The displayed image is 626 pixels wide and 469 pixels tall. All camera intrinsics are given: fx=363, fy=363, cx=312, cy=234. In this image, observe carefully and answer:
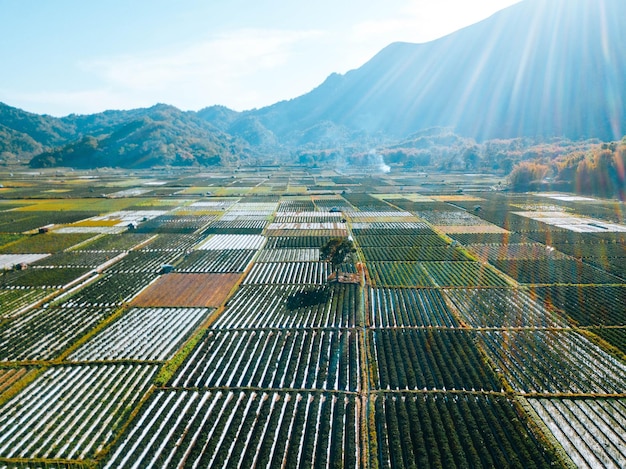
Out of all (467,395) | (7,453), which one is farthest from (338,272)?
(7,453)

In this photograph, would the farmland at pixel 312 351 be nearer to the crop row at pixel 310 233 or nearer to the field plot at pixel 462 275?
the field plot at pixel 462 275

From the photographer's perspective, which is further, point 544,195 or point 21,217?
point 544,195

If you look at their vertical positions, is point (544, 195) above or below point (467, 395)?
above

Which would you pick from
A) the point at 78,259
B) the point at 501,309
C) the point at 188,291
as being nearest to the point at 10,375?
the point at 188,291

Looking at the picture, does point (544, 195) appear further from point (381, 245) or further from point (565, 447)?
point (565, 447)

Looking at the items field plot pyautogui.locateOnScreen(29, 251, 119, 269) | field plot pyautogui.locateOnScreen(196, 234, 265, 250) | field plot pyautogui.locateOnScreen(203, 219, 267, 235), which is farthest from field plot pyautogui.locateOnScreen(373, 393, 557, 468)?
field plot pyautogui.locateOnScreen(203, 219, 267, 235)

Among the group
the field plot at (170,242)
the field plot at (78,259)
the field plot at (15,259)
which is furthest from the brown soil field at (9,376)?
the field plot at (170,242)
